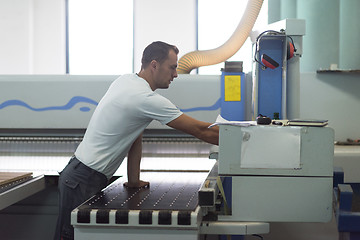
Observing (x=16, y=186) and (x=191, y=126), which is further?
(x=16, y=186)

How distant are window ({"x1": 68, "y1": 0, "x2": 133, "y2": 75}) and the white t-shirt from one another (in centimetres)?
416

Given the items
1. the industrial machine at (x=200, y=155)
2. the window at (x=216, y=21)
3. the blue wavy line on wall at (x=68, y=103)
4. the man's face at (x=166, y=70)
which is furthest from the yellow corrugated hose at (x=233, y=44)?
the window at (x=216, y=21)

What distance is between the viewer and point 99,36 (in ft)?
19.7

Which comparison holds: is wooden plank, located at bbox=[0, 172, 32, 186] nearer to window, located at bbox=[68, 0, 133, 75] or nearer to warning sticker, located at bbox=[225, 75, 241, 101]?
warning sticker, located at bbox=[225, 75, 241, 101]

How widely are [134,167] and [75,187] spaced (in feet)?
0.87

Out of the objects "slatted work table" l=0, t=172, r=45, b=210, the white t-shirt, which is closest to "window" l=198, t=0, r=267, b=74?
"slatted work table" l=0, t=172, r=45, b=210

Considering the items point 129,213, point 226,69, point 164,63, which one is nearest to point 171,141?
point 226,69

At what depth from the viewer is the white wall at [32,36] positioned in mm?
5578

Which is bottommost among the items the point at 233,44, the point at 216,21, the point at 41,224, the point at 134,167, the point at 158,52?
the point at 41,224

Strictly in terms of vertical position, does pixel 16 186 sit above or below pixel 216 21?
below

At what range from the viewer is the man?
167 centimetres

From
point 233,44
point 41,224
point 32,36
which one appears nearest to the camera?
point 41,224

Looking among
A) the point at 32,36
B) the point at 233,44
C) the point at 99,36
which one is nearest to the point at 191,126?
the point at 233,44

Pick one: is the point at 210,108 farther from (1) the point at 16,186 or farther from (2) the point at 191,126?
(1) the point at 16,186
